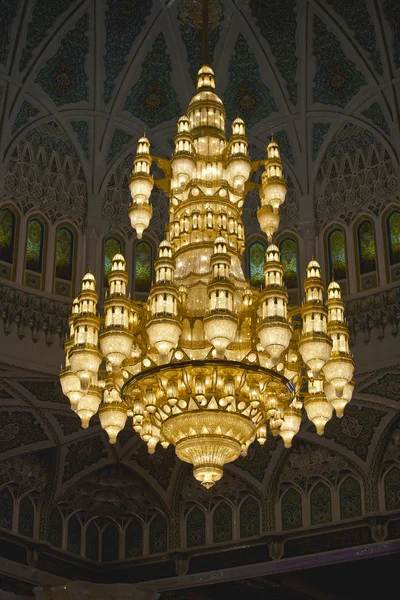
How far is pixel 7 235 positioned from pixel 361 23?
17.9 ft

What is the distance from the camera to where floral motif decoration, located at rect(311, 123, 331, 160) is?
1427 cm

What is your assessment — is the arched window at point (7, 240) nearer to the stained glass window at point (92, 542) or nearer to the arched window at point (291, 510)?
the stained glass window at point (92, 542)

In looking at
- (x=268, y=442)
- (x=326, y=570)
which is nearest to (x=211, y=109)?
(x=268, y=442)

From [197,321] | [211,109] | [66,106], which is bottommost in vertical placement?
[197,321]

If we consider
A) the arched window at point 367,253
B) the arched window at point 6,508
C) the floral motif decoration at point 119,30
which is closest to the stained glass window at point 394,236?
the arched window at point 367,253

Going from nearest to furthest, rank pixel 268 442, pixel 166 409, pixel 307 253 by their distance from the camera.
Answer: pixel 166 409 → pixel 307 253 → pixel 268 442

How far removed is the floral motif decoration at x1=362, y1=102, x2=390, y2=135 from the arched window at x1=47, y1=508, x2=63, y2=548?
7.21 m

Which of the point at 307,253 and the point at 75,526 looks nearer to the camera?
the point at 307,253

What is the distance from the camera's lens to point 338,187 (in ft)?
46.4

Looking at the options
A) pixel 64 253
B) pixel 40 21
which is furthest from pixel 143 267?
pixel 40 21

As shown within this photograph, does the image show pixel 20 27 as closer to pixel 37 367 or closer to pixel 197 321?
pixel 37 367

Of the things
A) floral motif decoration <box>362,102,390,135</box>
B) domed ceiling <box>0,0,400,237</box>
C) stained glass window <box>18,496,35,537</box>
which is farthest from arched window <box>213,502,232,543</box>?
floral motif decoration <box>362,102,390,135</box>

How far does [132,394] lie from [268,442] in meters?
6.40

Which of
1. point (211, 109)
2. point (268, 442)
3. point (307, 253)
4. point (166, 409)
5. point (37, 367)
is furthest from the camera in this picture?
point (268, 442)
